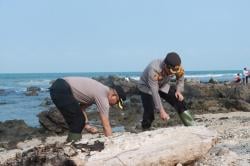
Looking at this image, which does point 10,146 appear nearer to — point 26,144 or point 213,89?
point 26,144

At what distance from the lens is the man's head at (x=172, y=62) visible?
8.06 metres

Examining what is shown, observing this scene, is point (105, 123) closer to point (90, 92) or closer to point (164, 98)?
point (90, 92)

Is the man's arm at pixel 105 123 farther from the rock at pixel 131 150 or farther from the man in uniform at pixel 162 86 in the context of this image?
the man in uniform at pixel 162 86

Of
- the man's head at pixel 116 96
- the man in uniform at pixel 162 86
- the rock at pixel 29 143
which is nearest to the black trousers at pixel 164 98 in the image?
the man in uniform at pixel 162 86

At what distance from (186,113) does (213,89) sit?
2300 cm

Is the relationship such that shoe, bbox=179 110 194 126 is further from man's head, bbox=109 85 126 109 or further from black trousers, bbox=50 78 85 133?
Answer: black trousers, bbox=50 78 85 133

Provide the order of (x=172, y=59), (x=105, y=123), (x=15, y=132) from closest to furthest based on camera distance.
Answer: (x=105, y=123), (x=172, y=59), (x=15, y=132)

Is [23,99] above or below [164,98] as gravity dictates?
below

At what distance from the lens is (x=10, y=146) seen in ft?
40.8

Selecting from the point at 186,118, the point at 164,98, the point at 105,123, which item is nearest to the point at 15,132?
the point at 164,98

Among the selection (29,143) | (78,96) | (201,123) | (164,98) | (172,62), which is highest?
(172,62)

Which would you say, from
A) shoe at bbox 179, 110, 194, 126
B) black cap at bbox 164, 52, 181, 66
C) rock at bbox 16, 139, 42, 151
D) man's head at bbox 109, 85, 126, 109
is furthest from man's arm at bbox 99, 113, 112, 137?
rock at bbox 16, 139, 42, 151

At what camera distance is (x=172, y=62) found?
317 inches

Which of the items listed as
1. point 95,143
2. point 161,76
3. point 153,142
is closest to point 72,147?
point 95,143
